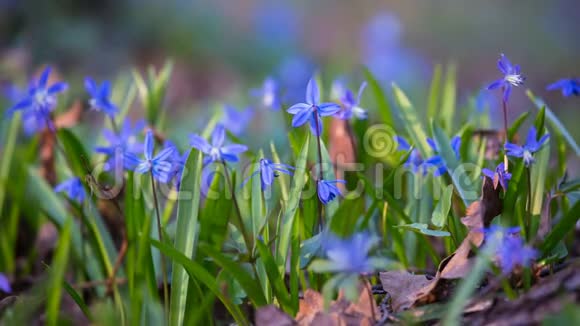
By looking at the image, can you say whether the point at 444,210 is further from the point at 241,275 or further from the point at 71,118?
the point at 71,118

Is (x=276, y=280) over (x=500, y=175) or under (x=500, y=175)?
under

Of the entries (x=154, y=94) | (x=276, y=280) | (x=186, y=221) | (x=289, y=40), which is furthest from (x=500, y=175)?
(x=289, y=40)

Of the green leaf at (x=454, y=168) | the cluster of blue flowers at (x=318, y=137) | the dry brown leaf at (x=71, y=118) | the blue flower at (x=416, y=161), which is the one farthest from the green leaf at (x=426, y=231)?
the dry brown leaf at (x=71, y=118)

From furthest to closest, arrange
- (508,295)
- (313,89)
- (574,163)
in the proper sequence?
(574,163) → (313,89) → (508,295)

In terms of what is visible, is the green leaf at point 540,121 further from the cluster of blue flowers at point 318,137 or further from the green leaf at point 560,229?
the green leaf at point 560,229

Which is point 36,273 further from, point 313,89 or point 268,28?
point 268,28

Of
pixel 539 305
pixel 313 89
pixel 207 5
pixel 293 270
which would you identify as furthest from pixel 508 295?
pixel 207 5

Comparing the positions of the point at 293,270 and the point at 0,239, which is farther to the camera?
the point at 0,239
